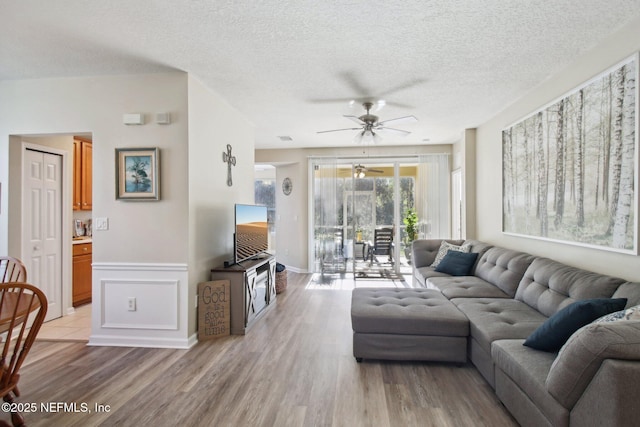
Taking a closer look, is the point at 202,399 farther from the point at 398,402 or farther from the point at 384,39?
the point at 384,39

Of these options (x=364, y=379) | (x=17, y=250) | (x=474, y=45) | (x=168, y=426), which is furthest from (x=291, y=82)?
(x=17, y=250)

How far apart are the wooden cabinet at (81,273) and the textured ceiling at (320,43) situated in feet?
7.17

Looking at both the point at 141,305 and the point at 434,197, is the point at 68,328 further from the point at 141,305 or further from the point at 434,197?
the point at 434,197

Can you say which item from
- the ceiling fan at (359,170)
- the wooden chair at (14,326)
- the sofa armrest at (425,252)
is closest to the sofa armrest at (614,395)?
the wooden chair at (14,326)

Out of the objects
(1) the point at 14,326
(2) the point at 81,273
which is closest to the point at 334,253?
(2) the point at 81,273

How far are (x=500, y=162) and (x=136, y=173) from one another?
4.34 metres

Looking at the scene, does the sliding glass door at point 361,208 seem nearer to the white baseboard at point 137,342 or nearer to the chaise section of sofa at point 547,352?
the chaise section of sofa at point 547,352

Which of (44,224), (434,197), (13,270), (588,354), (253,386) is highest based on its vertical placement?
(434,197)

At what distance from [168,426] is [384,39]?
9.92 ft

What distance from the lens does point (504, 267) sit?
344 cm

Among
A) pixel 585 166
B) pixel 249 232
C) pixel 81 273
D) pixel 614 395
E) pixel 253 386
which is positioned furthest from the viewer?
pixel 81 273

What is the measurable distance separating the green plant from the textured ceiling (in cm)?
300

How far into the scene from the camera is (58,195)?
3.88 metres

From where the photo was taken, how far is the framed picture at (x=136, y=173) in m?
3.09
